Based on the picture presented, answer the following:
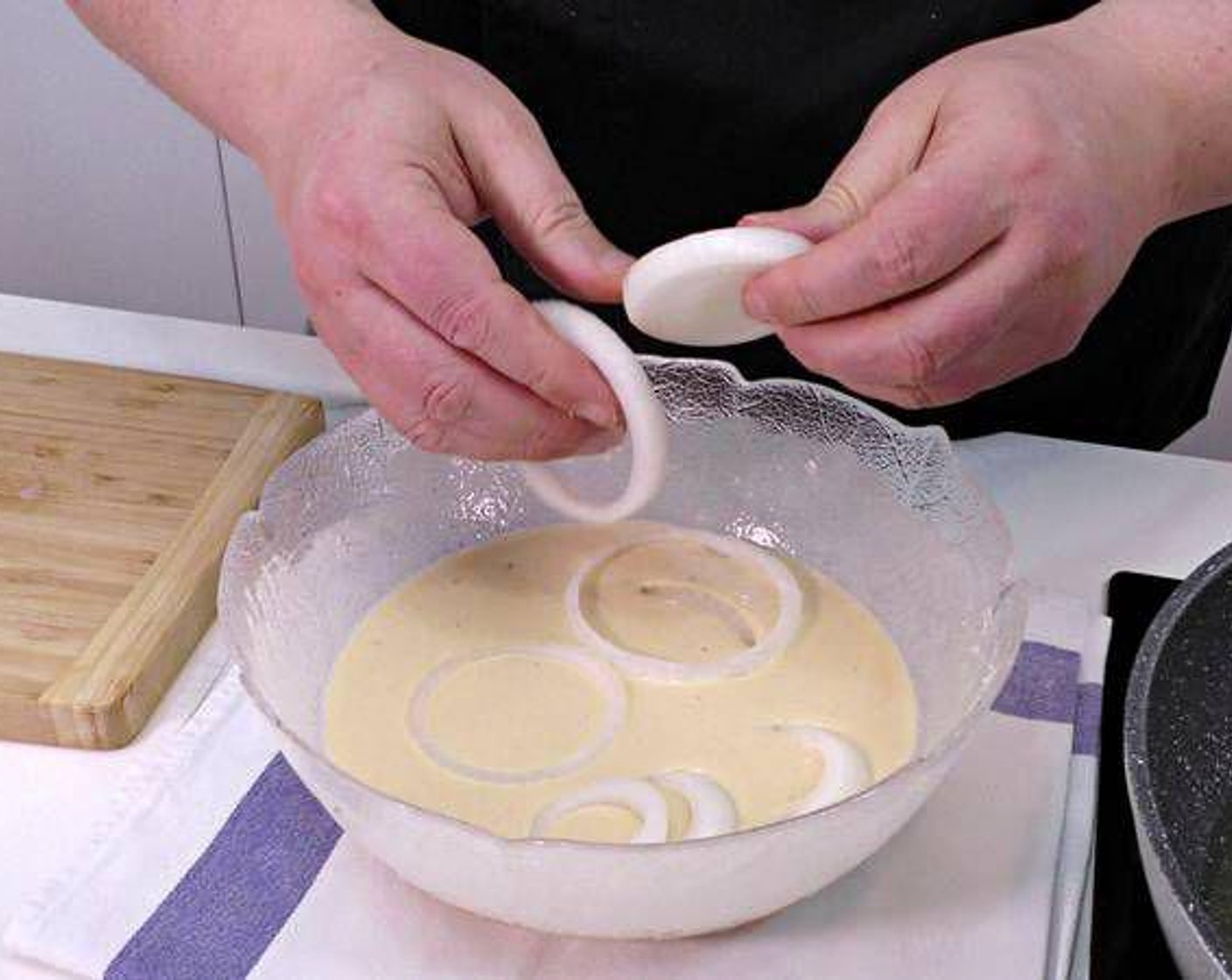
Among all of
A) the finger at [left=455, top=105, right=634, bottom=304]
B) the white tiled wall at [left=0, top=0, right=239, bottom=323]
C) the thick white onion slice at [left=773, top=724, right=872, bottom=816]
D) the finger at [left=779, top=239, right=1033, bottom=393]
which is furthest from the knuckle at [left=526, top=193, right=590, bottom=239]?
the white tiled wall at [left=0, top=0, right=239, bottom=323]

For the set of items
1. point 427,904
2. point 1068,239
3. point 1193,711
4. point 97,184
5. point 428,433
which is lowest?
point 97,184

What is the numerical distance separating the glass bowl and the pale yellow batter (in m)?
0.02

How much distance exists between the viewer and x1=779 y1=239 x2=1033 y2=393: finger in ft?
2.33

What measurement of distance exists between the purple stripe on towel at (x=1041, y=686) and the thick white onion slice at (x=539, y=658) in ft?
0.63

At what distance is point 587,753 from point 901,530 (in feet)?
0.73

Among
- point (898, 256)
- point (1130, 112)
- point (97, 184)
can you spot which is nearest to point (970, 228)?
point (898, 256)

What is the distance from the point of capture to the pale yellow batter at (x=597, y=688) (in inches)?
27.6

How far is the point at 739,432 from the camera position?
898 mm

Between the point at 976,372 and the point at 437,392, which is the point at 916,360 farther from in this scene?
the point at 437,392

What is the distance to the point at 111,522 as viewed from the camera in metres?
0.93

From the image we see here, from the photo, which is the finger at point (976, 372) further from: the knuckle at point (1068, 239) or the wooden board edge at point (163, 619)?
the wooden board edge at point (163, 619)

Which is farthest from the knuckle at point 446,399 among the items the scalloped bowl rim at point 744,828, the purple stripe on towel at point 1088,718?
the purple stripe on towel at point 1088,718

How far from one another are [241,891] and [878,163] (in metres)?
0.41

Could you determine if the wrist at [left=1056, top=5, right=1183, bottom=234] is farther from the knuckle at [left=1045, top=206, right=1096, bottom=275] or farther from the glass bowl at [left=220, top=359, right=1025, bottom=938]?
the glass bowl at [left=220, top=359, right=1025, bottom=938]
